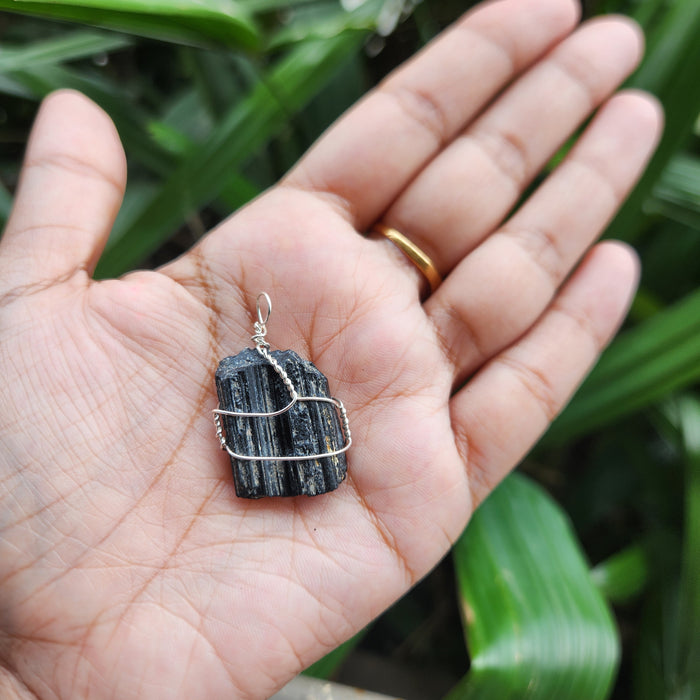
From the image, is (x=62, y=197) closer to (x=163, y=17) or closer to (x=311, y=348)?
(x=163, y=17)

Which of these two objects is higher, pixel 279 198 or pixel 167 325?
pixel 279 198

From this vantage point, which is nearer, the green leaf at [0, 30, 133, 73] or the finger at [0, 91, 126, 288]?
the finger at [0, 91, 126, 288]

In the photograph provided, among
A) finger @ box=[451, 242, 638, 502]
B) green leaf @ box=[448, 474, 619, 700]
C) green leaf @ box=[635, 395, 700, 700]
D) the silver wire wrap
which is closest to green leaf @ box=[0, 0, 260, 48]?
the silver wire wrap

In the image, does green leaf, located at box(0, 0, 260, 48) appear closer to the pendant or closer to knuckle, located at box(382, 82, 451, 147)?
knuckle, located at box(382, 82, 451, 147)

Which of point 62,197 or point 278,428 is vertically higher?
point 62,197

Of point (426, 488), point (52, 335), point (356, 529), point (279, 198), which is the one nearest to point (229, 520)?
point (356, 529)

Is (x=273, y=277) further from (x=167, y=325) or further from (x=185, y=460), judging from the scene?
(x=185, y=460)

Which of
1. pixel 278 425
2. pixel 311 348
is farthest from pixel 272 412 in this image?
pixel 311 348
